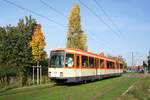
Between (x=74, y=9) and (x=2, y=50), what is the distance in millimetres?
28235

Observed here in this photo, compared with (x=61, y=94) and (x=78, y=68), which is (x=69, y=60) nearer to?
(x=78, y=68)

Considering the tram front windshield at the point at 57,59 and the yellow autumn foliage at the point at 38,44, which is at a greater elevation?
the yellow autumn foliage at the point at 38,44

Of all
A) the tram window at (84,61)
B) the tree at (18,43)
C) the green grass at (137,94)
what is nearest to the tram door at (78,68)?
the tram window at (84,61)

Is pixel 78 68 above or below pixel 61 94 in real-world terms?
above

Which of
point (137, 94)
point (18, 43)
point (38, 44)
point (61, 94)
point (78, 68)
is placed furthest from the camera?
point (18, 43)

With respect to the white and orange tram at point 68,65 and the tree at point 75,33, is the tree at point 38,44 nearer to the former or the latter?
the white and orange tram at point 68,65

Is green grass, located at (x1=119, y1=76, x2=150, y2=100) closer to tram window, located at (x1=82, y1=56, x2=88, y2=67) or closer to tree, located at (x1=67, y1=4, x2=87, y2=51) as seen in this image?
tram window, located at (x1=82, y1=56, x2=88, y2=67)

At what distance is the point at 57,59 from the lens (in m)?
26.8

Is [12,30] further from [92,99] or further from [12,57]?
[92,99]

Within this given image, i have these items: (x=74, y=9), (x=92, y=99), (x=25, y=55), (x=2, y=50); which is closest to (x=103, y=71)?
(x=25, y=55)

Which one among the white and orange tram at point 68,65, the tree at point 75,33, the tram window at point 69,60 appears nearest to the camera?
the white and orange tram at point 68,65

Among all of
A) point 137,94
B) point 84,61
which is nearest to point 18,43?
point 84,61

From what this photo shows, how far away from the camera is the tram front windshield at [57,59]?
26527 mm

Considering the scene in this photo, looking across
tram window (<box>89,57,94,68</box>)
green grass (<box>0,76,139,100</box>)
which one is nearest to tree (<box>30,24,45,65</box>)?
tram window (<box>89,57,94,68</box>)
